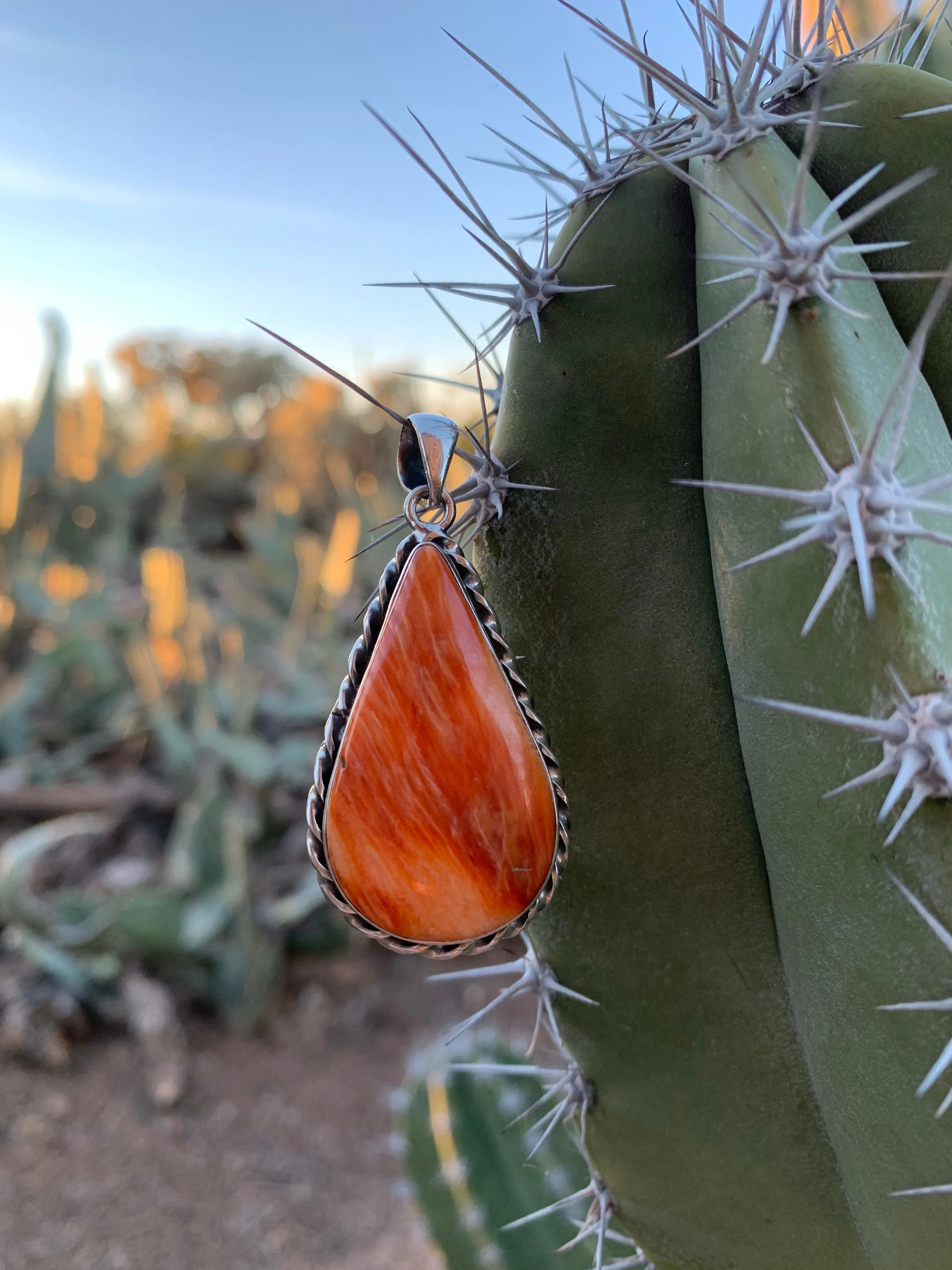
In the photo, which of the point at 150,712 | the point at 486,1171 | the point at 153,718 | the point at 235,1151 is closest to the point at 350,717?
the point at 486,1171

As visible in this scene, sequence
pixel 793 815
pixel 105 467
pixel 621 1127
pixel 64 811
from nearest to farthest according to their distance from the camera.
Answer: pixel 793 815
pixel 621 1127
pixel 64 811
pixel 105 467

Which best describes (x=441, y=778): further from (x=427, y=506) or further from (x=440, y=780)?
(x=427, y=506)

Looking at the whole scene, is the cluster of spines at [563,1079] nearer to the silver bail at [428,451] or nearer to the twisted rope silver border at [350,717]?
the twisted rope silver border at [350,717]

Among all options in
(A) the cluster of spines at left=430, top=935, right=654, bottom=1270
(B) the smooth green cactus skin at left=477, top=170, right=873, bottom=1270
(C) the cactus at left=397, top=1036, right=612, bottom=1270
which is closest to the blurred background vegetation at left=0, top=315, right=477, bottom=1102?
(B) the smooth green cactus skin at left=477, top=170, right=873, bottom=1270

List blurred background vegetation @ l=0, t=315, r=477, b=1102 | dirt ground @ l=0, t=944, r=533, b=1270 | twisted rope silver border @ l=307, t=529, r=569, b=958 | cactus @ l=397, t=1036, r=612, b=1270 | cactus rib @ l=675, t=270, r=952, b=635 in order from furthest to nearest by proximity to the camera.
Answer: blurred background vegetation @ l=0, t=315, r=477, b=1102 < dirt ground @ l=0, t=944, r=533, b=1270 < cactus @ l=397, t=1036, r=612, b=1270 < twisted rope silver border @ l=307, t=529, r=569, b=958 < cactus rib @ l=675, t=270, r=952, b=635

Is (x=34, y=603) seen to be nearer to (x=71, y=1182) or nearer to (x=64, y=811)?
(x=64, y=811)

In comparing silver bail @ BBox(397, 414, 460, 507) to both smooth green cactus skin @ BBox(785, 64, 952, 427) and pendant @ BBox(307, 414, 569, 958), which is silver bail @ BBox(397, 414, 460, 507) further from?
smooth green cactus skin @ BBox(785, 64, 952, 427)

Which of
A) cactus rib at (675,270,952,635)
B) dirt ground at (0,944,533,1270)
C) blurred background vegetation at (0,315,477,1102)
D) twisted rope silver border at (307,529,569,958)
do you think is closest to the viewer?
cactus rib at (675,270,952,635)

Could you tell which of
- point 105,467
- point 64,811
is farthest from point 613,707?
point 105,467
